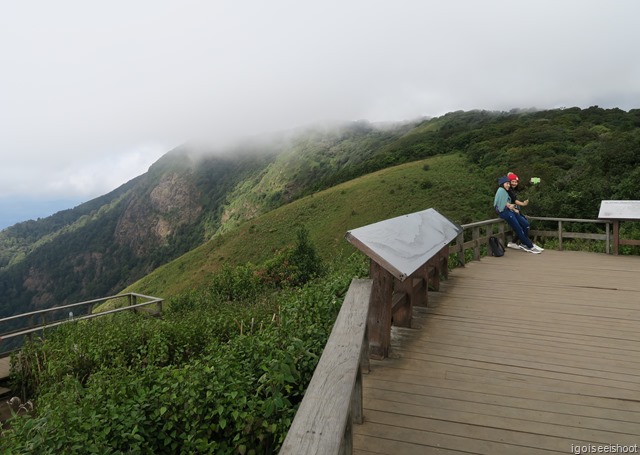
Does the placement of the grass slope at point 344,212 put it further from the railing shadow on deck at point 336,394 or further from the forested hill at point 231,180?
the railing shadow on deck at point 336,394

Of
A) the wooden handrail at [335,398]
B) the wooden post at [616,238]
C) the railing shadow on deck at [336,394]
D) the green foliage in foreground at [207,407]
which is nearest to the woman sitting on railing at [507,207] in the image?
the wooden post at [616,238]

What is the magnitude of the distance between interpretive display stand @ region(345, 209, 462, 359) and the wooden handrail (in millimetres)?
459

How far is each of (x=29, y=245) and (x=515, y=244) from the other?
6984 inches

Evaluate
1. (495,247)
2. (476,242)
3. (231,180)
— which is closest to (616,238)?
(495,247)

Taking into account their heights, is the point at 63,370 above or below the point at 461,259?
below

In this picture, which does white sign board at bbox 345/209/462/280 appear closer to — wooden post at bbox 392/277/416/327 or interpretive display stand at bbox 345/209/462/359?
interpretive display stand at bbox 345/209/462/359

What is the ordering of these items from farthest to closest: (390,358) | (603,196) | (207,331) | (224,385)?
(603,196) → (207,331) → (390,358) → (224,385)

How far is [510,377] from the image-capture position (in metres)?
3.08

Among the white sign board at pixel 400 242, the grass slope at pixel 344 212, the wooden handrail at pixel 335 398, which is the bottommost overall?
the grass slope at pixel 344 212

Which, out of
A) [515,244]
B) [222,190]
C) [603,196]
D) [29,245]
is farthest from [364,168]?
[29,245]

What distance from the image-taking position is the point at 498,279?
6.22m

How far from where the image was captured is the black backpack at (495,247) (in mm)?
8383

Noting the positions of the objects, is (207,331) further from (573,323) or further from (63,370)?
(573,323)

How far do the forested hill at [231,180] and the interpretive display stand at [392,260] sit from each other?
25398 mm
